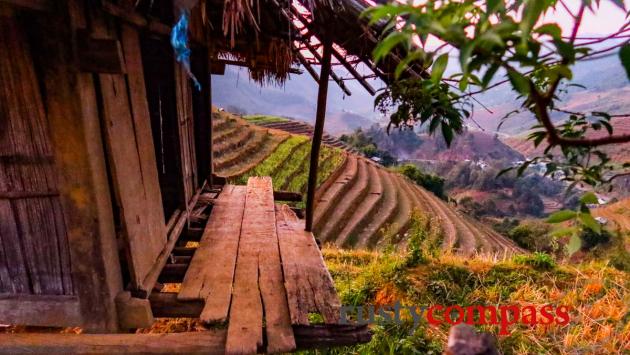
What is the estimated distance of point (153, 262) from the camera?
2252mm

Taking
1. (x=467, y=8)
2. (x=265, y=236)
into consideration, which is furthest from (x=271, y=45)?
(x=467, y=8)

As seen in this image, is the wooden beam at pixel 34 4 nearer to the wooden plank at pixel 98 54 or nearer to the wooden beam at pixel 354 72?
the wooden plank at pixel 98 54

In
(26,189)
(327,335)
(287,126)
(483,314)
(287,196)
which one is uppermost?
(26,189)

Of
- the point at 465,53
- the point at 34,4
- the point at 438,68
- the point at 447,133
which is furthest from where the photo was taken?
the point at 34,4

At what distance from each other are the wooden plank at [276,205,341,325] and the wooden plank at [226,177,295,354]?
5 cm

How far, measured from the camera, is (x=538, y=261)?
5695 millimetres

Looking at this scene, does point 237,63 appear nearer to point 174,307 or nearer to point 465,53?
point 174,307

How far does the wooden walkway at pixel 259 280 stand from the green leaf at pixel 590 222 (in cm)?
129

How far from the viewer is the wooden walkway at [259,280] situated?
1.81m

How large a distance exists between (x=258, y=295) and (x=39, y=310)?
42.9 inches

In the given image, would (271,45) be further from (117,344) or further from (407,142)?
(407,142)

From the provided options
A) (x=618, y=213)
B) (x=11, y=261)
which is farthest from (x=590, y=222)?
(x=618, y=213)

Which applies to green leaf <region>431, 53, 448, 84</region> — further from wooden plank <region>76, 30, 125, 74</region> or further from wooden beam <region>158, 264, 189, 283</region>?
wooden beam <region>158, 264, 189, 283</region>

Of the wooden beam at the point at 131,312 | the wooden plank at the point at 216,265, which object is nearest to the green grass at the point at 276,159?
the wooden plank at the point at 216,265
